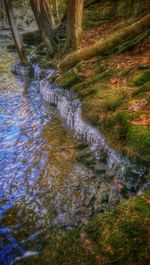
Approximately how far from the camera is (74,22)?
37.0 ft

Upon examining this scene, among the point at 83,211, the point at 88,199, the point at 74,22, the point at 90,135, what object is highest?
the point at 74,22

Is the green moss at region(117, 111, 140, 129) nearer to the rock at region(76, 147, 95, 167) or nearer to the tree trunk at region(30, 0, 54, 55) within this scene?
the rock at region(76, 147, 95, 167)

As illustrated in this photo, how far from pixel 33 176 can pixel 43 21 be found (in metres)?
10.2

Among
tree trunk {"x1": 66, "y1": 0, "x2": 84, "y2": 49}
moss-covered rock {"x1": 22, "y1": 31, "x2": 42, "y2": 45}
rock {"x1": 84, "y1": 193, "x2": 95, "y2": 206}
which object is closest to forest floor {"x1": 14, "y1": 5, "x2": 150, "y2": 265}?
rock {"x1": 84, "y1": 193, "x2": 95, "y2": 206}

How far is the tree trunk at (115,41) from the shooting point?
1042cm

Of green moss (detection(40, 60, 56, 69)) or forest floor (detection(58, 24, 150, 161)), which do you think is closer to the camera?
forest floor (detection(58, 24, 150, 161))

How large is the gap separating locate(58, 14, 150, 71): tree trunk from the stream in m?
2.76

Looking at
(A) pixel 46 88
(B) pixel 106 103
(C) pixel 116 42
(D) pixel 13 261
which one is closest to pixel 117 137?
(B) pixel 106 103

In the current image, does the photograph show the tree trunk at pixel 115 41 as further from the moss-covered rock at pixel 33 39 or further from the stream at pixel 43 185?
the moss-covered rock at pixel 33 39

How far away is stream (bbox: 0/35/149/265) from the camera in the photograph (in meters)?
5.66

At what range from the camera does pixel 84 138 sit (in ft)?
27.8

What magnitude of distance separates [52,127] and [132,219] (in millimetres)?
6114

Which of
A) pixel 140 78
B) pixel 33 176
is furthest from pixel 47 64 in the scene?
pixel 33 176

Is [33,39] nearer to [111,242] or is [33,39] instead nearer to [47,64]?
[47,64]
